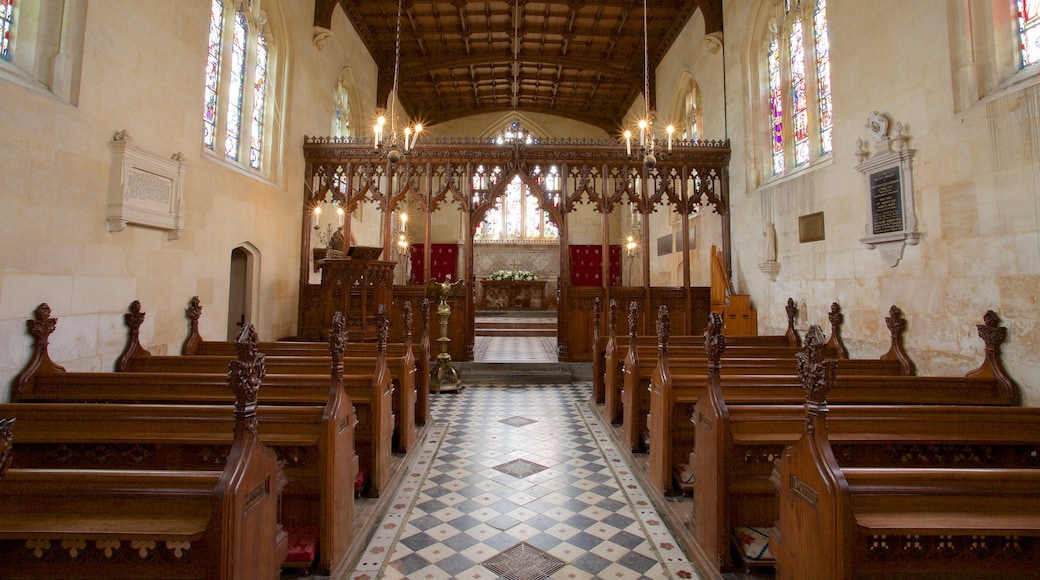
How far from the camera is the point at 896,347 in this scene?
5074 mm

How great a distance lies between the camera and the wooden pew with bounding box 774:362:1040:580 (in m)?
1.80

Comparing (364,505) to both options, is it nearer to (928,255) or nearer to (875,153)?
(928,255)

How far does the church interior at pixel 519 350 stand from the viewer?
1934mm

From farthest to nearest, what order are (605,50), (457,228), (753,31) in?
(457,228) → (605,50) → (753,31)

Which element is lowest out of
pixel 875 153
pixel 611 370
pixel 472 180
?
pixel 611 370

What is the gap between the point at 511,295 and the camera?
16594 mm

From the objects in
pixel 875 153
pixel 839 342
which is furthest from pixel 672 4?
pixel 839 342

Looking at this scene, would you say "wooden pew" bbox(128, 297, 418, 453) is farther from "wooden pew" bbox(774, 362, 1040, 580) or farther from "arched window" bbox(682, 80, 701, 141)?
"arched window" bbox(682, 80, 701, 141)

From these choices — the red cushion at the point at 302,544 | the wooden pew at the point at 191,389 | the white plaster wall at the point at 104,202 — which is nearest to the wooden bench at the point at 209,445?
the red cushion at the point at 302,544

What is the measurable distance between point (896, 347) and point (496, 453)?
14.0 ft

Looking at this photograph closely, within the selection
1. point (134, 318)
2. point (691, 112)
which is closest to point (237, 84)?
point (134, 318)

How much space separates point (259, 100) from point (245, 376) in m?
7.40

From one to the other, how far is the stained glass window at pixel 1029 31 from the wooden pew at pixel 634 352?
311 centimetres

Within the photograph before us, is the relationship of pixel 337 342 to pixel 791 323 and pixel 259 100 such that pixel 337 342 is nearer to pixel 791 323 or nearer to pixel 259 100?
pixel 791 323
